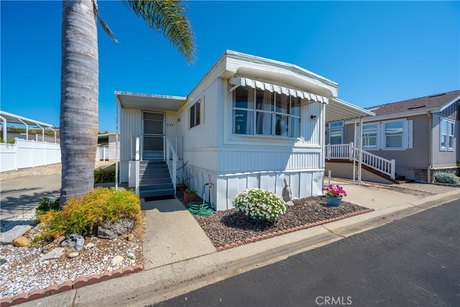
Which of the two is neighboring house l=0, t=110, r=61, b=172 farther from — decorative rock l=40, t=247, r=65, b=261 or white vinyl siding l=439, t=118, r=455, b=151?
white vinyl siding l=439, t=118, r=455, b=151

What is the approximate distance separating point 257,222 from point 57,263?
3478 mm

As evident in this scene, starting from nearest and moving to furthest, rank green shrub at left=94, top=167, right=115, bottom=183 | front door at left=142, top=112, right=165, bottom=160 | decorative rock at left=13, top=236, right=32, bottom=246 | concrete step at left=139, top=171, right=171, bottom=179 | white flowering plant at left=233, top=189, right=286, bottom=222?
decorative rock at left=13, top=236, right=32, bottom=246 < white flowering plant at left=233, top=189, right=286, bottom=222 < concrete step at left=139, top=171, right=171, bottom=179 < green shrub at left=94, top=167, right=115, bottom=183 < front door at left=142, top=112, right=165, bottom=160

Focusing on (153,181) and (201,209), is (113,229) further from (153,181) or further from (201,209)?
(153,181)

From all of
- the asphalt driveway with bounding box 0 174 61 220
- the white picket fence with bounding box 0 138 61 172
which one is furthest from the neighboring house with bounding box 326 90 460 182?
the white picket fence with bounding box 0 138 61 172

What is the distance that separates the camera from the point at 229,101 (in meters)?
5.29

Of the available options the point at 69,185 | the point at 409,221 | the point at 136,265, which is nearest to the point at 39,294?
the point at 136,265

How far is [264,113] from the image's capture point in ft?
18.9

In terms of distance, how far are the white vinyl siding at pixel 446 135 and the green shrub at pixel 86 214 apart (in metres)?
15.5

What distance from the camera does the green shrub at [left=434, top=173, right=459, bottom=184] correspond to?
9406 millimetres

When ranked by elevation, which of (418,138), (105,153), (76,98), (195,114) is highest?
(195,114)

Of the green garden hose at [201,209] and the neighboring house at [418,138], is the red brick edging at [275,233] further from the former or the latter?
the neighboring house at [418,138]

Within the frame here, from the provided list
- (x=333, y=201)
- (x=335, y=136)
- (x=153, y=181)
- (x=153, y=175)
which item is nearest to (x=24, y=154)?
(x=153, y=175)

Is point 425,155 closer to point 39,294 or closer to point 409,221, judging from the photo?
point 409,221

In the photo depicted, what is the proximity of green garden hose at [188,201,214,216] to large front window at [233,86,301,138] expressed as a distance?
223 centimetres
